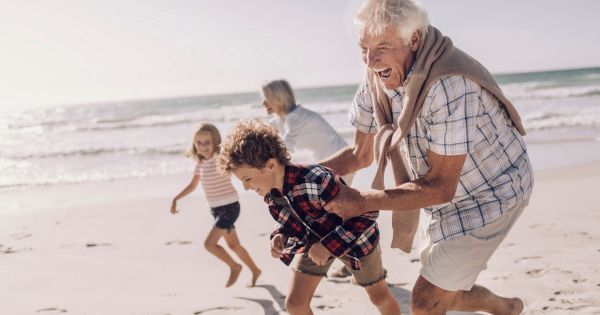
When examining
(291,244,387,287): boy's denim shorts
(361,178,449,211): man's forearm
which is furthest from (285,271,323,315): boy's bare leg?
(361,178,449,211): man's forearm

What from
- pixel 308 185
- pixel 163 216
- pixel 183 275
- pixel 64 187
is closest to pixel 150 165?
pixel 64 187

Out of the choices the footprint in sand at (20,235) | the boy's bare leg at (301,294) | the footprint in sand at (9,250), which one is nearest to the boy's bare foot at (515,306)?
the boy's bare leg at (301,294)

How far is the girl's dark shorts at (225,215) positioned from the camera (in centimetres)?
490

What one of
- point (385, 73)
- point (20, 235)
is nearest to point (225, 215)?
point (385, 73)

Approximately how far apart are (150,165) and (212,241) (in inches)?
319

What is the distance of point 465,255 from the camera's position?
2609 millimetres

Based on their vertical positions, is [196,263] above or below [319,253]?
below

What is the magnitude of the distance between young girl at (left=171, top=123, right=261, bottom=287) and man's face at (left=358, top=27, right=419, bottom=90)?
2780mm

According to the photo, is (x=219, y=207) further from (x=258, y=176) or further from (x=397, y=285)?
(x=258, y=176)

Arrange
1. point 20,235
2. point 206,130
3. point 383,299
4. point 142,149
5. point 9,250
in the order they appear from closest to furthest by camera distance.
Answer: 1. point 383,299
2. point 206,130
3. point 9,250
4. point 20,235
5. point 142,149

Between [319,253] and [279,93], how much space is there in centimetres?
279

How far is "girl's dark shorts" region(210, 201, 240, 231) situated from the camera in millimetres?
4898

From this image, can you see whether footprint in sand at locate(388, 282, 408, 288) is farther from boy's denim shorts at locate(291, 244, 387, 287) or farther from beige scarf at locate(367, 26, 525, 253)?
beige scarf at locate(367, 26, 525, 253)

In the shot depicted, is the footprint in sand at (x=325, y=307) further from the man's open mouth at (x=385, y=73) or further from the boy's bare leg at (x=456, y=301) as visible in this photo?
the man's open mouth at (x=385, y=73)
